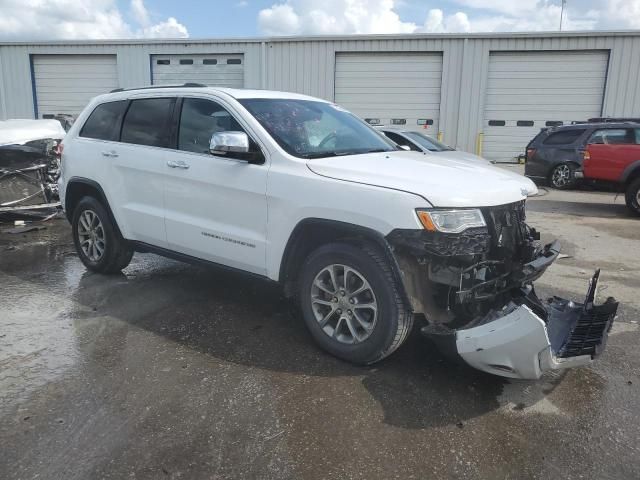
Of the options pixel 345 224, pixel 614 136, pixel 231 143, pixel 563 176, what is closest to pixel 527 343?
pixel 345 224

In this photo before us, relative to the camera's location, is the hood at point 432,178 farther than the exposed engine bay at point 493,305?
Yes

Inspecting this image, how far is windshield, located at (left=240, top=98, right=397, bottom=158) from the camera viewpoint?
3904mm

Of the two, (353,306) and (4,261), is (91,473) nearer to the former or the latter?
(353,306)

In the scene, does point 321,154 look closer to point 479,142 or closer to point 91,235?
point 91,235

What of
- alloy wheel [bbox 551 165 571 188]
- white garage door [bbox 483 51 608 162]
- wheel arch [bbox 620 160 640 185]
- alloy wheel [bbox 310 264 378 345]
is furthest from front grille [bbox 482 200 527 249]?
white garage door [bbox 483 51 608 162]

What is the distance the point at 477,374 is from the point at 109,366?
2443 millimetres

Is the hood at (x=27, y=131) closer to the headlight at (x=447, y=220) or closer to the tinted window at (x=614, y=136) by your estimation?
the headlight at (x=447, y=220)

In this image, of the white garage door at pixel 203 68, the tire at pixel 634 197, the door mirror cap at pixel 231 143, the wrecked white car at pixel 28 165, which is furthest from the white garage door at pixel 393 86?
the door mirror cap at pixel 231 143

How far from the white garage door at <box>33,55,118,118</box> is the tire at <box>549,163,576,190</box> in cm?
1691

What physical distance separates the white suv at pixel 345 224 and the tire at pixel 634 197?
7.16 metres

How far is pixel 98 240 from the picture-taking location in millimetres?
5414

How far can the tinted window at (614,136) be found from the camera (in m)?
11.2

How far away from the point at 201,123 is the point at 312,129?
0.93 m

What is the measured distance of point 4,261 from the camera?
6.35 m
